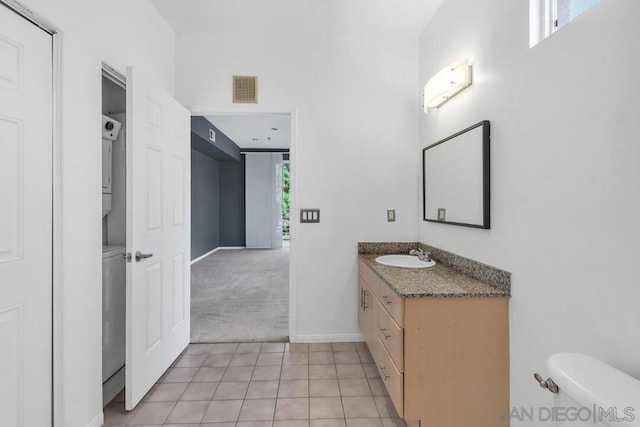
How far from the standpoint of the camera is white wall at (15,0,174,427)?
1.44 metres

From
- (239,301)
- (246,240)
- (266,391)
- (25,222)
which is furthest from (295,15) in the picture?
(246,240)

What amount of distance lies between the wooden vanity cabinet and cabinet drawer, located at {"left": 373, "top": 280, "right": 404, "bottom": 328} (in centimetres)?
1

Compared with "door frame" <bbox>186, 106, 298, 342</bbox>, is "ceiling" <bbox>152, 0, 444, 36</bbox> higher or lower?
higher

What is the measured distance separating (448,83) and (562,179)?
101 cm

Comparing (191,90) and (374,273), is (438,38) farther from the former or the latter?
(191,90)

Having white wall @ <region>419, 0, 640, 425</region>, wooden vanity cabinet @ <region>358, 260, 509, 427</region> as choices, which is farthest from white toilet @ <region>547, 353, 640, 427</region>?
wooden vanity cabinet @ <region>358, 260, 509, 427</region>

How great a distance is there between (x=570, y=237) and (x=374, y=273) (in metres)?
1.11

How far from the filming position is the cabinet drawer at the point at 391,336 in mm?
1524

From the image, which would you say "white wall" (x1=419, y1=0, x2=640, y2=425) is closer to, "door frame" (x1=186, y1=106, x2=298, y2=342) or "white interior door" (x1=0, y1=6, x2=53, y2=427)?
"door frame" (x1=186, y1=106, x2=298, y2=342)

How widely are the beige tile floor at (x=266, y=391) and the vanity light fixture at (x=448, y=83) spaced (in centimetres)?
196

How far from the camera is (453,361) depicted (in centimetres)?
151

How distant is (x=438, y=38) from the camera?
7.57 ft

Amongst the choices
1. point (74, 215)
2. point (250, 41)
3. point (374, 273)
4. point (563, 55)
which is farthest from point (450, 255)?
point (250, 41)

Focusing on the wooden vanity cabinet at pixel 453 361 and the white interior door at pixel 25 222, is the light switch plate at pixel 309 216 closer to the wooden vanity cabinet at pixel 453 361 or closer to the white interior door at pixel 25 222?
the wooden vanity cabinet at pixel 453 361
